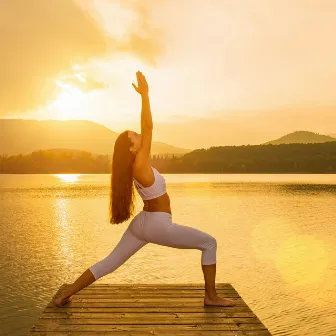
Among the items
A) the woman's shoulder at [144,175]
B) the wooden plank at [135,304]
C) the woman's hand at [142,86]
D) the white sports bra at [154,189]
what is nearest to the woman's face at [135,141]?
the woman's shoulder at [144,175]

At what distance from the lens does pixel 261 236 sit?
2820cm

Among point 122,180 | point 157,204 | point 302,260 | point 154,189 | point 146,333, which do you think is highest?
point 122,180

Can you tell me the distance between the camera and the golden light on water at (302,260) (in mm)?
17688

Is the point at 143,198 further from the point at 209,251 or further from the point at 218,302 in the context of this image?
the point at 218,302

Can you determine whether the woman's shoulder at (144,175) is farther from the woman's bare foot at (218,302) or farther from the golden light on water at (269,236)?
the golden light on water at (269,236)

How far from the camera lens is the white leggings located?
7.10 m

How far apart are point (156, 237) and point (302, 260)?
15233 millimetres

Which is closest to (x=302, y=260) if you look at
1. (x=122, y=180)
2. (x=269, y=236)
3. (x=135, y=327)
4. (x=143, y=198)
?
(x=269, y=236)

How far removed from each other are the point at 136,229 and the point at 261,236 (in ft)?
71.9

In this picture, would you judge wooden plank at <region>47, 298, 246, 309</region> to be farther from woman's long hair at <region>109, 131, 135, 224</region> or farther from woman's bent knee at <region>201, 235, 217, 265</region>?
woman's long hair at <region>109, 131, 135, 224</region>

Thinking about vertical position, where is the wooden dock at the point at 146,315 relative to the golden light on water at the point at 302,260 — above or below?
above

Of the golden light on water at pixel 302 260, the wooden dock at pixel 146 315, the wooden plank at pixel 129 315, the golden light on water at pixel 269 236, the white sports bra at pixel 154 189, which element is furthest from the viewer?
the golden light on water at pixel 269 236

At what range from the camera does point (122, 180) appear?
23.3ft

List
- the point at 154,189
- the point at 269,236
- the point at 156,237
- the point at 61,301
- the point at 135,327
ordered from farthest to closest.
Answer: the point at 269,236
the point at 61,301
the point at 156,237
the point at 154,189
the point at 135,327
